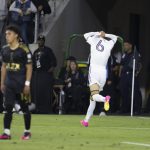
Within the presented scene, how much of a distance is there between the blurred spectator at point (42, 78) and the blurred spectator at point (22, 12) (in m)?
1.14

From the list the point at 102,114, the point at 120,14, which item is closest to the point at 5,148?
the point at 102,114

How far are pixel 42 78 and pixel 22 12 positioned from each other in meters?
2.41

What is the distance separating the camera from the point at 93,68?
1811 centimetres

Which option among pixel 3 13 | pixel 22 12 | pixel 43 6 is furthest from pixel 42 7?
pixel 3 13

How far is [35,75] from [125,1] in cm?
911

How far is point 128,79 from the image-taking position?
978 inches

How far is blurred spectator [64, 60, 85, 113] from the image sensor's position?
81.8ft

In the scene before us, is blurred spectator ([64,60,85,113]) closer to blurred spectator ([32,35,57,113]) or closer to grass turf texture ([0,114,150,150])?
blurred spectator ([32,35,57,113])

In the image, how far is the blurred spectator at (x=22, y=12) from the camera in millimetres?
25172

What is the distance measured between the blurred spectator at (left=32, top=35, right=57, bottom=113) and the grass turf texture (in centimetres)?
383

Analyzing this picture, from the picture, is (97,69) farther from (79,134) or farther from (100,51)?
(79,134)

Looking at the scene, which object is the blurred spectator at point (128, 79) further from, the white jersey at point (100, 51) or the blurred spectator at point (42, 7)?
the white jersey at point (100, 51)

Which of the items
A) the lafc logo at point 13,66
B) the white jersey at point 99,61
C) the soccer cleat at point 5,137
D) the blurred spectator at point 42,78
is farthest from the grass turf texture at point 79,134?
the blurred spectator at point 42,78

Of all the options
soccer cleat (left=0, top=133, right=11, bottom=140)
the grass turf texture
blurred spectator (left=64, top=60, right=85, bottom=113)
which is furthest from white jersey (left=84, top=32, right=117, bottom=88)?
blurred spectator (left=64, top=60, right=85, bottom=113)
